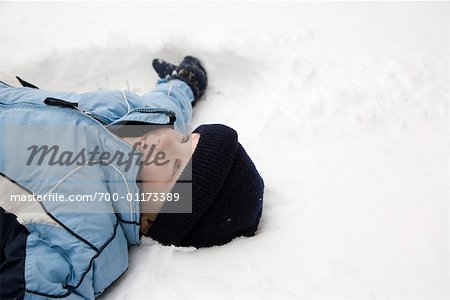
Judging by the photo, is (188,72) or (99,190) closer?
(99,190)

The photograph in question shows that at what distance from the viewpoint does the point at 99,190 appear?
992 mm

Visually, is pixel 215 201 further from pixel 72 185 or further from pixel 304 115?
pixel 304 115

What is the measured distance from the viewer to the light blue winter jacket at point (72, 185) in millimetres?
881

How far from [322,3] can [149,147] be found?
39.0 inches

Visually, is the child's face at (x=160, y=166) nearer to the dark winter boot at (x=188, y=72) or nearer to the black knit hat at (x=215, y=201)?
the black knit hat at (x=215, y=201)

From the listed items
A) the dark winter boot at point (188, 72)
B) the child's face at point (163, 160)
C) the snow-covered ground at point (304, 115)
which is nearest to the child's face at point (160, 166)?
the child's face at point (163, 160)

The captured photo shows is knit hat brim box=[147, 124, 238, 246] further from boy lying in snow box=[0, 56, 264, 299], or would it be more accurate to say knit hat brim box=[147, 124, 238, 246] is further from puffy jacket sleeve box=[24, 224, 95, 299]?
puffy jacket sleeve box=[24, 224, 95, 299]

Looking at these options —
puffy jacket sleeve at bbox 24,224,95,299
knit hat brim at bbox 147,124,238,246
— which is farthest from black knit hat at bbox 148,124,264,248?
puffy jacket sleeve at bbox 24,224,95,299

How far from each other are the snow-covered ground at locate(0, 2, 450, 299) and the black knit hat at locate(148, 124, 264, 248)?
38 millimetres

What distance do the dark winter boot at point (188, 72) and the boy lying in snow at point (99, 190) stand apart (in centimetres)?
39

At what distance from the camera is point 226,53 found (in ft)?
5.13

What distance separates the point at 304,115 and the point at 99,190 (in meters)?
0.66

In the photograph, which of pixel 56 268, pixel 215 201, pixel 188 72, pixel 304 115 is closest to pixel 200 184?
pixel 215 201

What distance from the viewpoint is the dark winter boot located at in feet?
4.96
